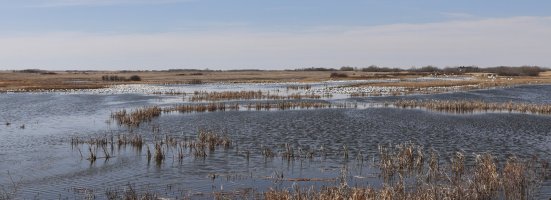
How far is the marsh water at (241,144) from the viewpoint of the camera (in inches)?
698

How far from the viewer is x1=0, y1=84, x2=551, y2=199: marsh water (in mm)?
17734

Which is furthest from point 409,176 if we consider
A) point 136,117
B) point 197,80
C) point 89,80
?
point 89,80

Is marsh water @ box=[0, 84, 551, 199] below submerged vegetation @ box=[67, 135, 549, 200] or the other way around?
below

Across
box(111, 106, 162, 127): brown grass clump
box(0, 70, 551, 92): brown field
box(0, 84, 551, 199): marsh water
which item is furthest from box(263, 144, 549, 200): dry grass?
box(0, 70, 551, 92): brown field

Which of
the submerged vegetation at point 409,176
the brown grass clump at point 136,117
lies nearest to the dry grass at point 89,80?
the brown grass clump at point 136,117

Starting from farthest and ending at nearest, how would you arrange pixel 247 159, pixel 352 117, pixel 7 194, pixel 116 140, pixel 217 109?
1. pixel 217 109
2. pixel 352 117
3. pixel 116 140
4. pixel 247 159
5. pixel 7 194

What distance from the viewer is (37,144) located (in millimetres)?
26078

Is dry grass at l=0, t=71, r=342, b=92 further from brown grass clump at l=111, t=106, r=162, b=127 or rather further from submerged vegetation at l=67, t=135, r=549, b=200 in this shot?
submerged vegetation at l=67, t=135, r=549, b=200

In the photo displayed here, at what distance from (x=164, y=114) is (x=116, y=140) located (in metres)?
14.5

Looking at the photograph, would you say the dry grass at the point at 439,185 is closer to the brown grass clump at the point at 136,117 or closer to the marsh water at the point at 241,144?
the marsh water at the point at 241,144

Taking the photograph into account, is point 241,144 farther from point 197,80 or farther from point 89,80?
point 89,80

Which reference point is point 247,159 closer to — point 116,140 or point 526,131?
point 116,140

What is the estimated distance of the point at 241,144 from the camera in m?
26.0

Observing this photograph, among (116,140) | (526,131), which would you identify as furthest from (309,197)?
(526,131)
